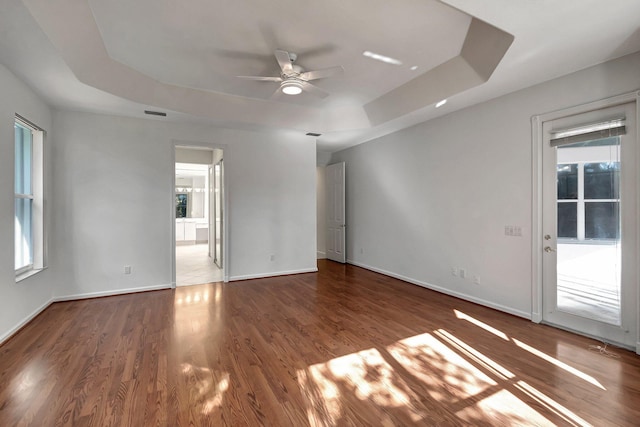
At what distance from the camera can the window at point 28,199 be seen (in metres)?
3.42

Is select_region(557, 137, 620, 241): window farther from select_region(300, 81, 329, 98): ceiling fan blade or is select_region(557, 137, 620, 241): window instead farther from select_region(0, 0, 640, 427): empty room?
select_region(300, 81, 329, 98): ceiling fan blade

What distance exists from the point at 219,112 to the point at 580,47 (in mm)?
4351

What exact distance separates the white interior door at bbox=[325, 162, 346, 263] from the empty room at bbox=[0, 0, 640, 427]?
1437mm

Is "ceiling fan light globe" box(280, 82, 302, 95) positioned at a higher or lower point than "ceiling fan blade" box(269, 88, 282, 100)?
lower

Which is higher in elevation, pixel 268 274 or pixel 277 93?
pixel 277 93

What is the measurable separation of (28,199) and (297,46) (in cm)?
381

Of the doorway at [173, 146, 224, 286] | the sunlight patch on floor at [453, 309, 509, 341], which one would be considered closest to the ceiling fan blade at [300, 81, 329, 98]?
the sunlight patch on floor at [453, 309, 509, 341]

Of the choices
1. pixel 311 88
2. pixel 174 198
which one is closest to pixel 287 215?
pixel 174 198

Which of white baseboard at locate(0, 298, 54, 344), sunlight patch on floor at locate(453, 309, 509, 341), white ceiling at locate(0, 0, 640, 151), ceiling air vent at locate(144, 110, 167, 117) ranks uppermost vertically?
white ceiling at locate(0, 0, 640, 151)

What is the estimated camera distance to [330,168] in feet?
24.3

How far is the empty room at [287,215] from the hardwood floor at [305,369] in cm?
2

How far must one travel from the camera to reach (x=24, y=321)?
3.33m

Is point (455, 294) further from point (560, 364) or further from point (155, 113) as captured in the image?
point (155, 113)

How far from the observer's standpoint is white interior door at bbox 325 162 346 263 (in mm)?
7031
